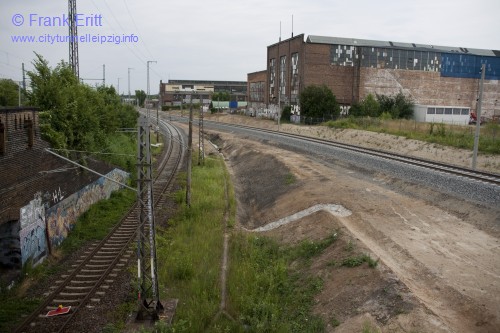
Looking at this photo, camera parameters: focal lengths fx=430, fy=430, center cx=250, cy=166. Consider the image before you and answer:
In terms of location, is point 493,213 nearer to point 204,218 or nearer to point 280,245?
point 280,245

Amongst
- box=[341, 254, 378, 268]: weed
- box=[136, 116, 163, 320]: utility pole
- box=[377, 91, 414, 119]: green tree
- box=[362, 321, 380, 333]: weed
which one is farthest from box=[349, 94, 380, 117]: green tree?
box=[362, 321, 380, 333]: weed

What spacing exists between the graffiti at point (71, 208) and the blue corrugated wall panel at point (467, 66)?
7231 centimetres

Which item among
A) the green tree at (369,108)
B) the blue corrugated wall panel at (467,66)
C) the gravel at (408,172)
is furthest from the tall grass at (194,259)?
the blue corrugated wall panel at (467,66)

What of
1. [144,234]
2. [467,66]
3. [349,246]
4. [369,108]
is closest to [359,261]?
[349,246]

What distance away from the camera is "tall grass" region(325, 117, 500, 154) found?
34.3m

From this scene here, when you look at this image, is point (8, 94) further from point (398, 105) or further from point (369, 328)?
point (398, 105)

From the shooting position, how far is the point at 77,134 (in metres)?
22.7

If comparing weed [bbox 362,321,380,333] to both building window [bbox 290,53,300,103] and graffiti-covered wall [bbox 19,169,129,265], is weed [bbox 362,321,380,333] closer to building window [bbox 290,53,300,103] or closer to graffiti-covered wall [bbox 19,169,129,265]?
graffiti-covered wall [bbox 19,169,129,265]

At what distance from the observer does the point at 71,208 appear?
19250 millimetres

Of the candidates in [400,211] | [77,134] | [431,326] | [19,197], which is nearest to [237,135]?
[77,134]

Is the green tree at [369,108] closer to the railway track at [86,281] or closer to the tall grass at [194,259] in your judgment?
the tall grass at [194,259]

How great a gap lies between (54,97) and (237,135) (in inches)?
1571

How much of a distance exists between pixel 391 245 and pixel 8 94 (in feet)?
125

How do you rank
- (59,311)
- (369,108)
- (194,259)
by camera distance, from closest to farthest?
(59,311)
(194,259)
(369,108)
